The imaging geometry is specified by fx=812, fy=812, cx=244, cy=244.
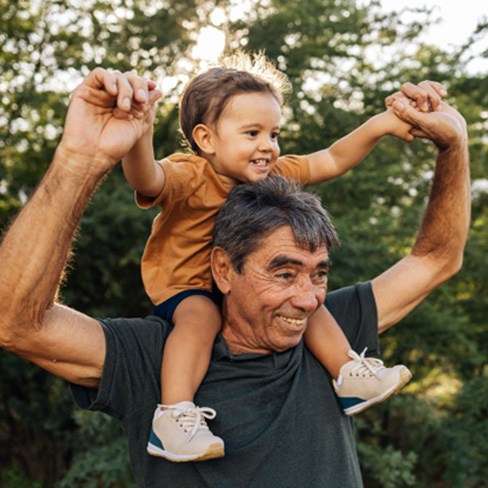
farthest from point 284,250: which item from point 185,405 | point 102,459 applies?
point 102,459

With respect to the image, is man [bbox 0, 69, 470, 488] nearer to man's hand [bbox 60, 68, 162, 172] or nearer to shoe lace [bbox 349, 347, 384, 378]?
man's hand [bbox 60, 68, 162, 172]

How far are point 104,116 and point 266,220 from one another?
627 millimetres

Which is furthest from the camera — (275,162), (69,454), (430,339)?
(69,454)

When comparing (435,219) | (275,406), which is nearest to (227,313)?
(275,406)

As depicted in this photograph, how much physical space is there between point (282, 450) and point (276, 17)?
5.46 m

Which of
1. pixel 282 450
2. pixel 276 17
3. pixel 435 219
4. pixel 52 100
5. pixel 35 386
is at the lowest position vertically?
pixel 35 386

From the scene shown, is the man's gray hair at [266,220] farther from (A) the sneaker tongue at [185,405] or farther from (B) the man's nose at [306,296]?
(A) the sneaker tongue at [185,405]

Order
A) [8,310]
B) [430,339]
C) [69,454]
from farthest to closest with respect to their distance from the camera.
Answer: [69,454] → [430,339] → [8,310]

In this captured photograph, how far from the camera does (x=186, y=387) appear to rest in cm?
219

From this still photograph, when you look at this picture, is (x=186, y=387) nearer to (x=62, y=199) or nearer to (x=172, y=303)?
(x=172, y=303)

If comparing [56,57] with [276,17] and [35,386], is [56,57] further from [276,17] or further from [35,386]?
[35,386]

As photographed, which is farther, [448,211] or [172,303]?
[448,211]

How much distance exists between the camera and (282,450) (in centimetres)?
223

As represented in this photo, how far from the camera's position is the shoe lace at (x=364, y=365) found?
7.74ft
